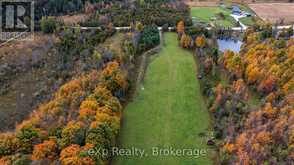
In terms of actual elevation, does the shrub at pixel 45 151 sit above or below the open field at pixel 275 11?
Result: below

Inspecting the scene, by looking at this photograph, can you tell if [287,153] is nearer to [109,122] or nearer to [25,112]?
[109,122]

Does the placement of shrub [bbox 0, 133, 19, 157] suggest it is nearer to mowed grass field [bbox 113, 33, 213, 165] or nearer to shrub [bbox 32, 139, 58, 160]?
shrub [bbox 32, 139, 58, 160]

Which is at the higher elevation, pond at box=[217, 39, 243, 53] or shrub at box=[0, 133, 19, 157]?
pond at box=[217, 39, 243, 53]

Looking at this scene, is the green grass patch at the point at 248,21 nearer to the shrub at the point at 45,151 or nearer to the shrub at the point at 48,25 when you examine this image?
the shrub at the point at 48,25

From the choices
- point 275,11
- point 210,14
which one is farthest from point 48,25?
point 275,11

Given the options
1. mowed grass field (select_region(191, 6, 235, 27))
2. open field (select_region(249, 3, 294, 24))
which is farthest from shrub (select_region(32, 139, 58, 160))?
open field (select_region(249, 3, 294, 24))

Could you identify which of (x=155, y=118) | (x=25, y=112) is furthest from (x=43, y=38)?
(x=155, y=118)

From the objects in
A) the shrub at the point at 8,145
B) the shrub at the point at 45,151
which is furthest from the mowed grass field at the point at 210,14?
the shrub at the point at 8,145
